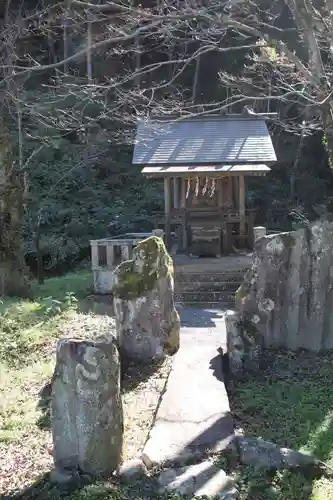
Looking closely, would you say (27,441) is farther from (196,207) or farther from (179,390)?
(196,207)

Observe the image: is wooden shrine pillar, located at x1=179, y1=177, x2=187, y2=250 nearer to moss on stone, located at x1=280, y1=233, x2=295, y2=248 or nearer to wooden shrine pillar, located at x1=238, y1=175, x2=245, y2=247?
wooden shrine pillar, located at x1=238, y1=175, x2=245, y2=247

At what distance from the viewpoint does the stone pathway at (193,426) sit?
3.60 metres

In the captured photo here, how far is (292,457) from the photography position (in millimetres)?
3922

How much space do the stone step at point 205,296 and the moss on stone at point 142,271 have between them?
443 centimetres

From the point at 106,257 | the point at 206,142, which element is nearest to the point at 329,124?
the point at 106,257

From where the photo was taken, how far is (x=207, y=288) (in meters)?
11.1

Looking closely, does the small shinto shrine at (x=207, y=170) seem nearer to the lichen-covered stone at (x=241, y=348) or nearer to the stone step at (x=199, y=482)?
the lichen-covered stone at (x=241, y=348)

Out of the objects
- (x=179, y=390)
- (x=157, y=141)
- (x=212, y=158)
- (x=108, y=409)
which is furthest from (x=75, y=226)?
(x=108, y=409)

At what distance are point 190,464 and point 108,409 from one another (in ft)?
2.50

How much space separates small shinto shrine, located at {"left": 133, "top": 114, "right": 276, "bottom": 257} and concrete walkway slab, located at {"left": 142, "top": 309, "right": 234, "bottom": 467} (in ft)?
20.3

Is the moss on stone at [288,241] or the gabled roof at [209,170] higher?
the gabled roof at [209,170]

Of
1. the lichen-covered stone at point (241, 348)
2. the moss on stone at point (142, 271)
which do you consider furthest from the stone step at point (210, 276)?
the lichen-covered stone at point (241, 348)

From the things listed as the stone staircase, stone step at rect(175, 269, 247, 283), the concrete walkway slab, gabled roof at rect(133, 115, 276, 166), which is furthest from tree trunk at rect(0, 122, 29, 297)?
the concrete walkway slab

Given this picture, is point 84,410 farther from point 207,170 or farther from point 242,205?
point 242,205
